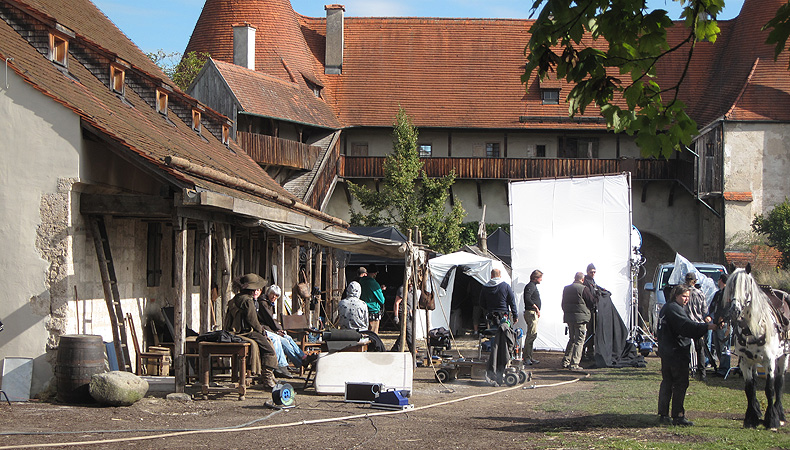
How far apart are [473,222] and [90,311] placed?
93.3 feet

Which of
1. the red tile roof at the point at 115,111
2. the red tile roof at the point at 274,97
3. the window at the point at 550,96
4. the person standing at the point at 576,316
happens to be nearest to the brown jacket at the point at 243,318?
the red tile roof at the point at 115,111

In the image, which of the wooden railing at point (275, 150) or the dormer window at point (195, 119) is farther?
the wooden railing at point (275, 150)

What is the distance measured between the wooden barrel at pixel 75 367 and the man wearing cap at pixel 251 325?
190 cm

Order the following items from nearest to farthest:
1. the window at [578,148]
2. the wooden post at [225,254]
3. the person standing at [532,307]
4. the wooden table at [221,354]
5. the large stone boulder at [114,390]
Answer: the large stone boulder at [114,390]
the wooden table at [221,354]
the wooden post at [225,254]
the person standing at [532,307]
the window at [578,148]

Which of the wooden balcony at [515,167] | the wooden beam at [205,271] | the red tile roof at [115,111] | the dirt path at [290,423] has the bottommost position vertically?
the dirt path at [290,423]

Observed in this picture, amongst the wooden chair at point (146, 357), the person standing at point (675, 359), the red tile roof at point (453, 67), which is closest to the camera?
the person standing at point (675, 359)

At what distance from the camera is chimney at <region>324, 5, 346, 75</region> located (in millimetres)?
43000

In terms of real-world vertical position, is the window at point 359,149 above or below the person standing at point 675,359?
above

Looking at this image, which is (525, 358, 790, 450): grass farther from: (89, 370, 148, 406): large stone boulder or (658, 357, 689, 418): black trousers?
(89, 370, 148, 406): large stone boulder

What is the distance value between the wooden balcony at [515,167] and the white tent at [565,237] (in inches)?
767

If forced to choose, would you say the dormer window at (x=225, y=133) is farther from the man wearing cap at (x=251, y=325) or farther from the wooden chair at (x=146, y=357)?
the man wearing cap at (x=251, y=325)

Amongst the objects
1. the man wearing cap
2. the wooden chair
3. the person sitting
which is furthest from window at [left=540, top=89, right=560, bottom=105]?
the man wearing cap

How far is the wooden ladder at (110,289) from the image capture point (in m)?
12.6

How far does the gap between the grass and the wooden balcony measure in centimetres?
2517
